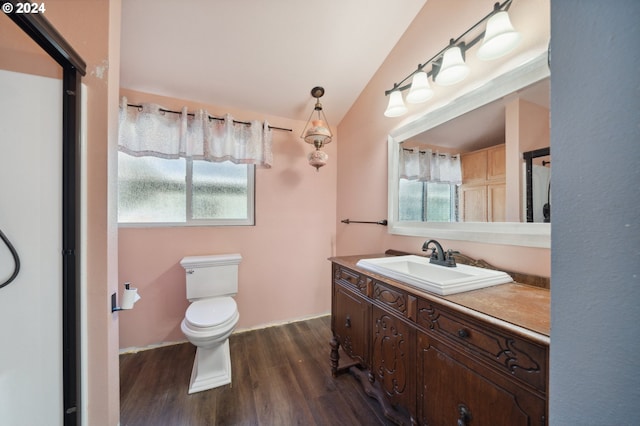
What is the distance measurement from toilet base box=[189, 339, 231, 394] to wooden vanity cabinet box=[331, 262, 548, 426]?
3.06 feet

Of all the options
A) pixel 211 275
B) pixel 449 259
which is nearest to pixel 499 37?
pixel 449 259

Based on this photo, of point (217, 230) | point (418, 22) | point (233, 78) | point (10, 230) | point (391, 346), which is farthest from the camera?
point (217, 230)

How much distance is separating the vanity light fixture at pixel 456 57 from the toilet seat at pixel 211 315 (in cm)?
189

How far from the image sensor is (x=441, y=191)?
149 cm

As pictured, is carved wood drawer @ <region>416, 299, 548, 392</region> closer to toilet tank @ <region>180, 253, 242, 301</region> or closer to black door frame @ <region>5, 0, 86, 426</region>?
black door frame @ <region>5, 0, 86, 426</region>

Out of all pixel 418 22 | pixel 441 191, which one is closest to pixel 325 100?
pixel 418 22

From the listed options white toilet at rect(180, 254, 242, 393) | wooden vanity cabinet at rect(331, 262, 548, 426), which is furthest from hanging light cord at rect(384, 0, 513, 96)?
white toilet at rect(180, 254, 242, 393)

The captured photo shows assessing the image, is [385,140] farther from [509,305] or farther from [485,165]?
[509,305]

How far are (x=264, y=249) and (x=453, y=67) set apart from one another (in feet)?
6.77

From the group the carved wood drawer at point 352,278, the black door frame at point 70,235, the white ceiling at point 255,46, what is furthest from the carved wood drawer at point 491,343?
the white ceiling at point 255,46

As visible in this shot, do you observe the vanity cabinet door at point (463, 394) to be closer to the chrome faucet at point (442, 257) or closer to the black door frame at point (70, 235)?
the chrome faucet at point (442, 257)

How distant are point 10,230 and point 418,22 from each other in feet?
8.32

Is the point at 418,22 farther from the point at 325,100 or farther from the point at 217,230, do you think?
the point at 217,230

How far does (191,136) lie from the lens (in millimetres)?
1964
